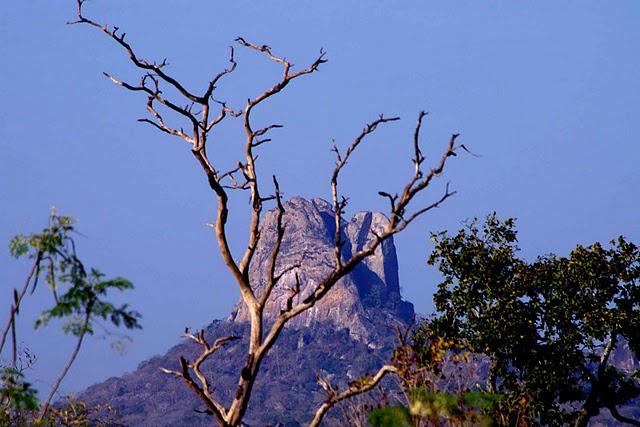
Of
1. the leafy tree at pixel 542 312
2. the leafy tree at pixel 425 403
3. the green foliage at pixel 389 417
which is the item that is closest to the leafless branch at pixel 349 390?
the leafy tree at pixel 425 403

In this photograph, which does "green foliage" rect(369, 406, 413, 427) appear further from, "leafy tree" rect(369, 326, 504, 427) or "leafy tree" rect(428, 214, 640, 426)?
"leafy tree" rect(428, 214, 640, 426)

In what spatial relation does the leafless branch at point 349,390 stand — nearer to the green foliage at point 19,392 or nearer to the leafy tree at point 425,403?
the leafy tree at point 425,403

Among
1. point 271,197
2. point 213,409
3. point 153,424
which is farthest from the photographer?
point 153,424

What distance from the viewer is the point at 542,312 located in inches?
1144

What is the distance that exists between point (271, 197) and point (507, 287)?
55.5ft

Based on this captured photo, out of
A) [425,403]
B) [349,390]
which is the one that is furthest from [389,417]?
[349,390]

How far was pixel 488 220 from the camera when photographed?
1170 inches

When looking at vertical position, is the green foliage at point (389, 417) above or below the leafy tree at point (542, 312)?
below

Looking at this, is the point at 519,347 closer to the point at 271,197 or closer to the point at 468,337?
the point at 468,337

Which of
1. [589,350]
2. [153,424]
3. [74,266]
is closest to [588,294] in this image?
[589,350]

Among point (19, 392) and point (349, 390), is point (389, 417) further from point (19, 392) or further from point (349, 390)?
point (19, 392)

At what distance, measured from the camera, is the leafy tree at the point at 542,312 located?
28.2 meters

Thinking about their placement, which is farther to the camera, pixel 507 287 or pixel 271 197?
pixel 507 287

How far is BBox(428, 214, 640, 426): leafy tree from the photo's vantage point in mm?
28188
